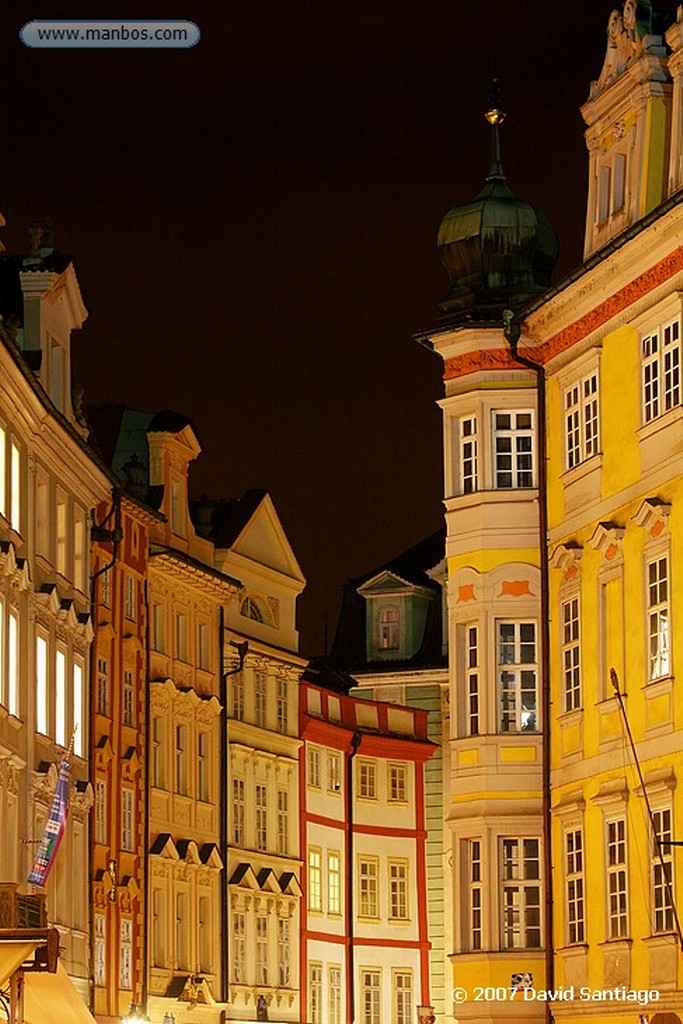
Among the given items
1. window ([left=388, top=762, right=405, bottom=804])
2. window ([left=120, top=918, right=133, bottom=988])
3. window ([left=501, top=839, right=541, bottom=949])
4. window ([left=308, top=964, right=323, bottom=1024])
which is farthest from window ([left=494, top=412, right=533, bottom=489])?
window ([left=388, top=762, right=405, bottom=804])

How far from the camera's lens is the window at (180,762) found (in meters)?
64.8

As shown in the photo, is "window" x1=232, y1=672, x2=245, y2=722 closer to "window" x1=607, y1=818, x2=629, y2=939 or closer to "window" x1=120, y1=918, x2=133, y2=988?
"window" x1=120, y1=918, x2=133, y2=988

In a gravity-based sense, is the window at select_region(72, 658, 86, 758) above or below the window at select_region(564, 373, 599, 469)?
below

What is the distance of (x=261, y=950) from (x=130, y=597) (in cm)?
1271

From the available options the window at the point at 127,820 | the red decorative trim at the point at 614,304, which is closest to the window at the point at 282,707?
the window at the point at 127,820

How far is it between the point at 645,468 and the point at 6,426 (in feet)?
36.0

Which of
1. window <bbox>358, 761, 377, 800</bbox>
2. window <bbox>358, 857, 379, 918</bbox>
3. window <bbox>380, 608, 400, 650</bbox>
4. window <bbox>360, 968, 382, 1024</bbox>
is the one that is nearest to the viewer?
window <bbox>360, 968, 382, 1024</bbox>

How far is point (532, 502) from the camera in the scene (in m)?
43.3

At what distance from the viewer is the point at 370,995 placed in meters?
76.4

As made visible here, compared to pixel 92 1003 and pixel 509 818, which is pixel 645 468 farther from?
pixel 92 1003

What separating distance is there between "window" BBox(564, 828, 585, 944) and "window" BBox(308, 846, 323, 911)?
3344 cm

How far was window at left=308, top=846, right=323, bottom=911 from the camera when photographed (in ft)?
243

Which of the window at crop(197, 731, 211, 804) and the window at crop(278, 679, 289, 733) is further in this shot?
the window at crop(278, 679, 289, 733)

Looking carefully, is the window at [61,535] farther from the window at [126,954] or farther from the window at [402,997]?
the window at [402,997]
